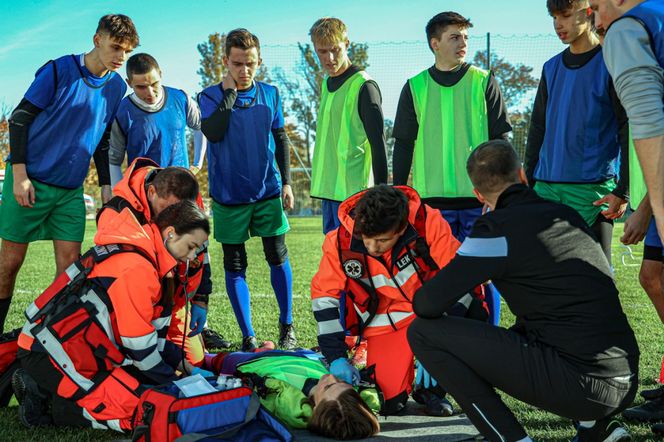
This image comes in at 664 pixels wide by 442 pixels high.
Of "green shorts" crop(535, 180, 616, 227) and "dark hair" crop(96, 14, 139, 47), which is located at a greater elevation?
"dark hair" crop(96, 14, 139, 47)

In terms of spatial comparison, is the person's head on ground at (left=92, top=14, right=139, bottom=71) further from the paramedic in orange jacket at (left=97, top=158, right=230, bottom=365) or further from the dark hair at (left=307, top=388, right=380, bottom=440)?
the dark hair at (left=307, top=388, right=380, bottom=440)

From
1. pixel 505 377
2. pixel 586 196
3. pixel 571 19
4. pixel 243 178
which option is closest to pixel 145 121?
pixel 243 178

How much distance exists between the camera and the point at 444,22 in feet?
14.4

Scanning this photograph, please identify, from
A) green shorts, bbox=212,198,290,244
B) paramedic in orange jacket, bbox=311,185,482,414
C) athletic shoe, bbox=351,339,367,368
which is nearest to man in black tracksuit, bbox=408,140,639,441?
paramedic in orange jacket, bbox=311,185,482,414

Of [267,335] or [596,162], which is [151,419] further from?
[596,162]

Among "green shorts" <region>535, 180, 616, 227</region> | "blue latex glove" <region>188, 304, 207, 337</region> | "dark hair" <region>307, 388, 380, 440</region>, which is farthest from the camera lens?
"blue latex glove" <region>188, 304, 207, 337</region>

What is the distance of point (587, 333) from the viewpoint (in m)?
2.49

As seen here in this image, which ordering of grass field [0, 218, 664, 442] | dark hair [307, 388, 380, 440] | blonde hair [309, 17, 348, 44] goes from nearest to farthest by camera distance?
1. dark hair [307, 388, 380, 440]
2. grass field [0, 218, 664, 442]
3. blonde hair [309, 17, 348, 44]

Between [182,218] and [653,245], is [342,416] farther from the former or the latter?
[653,245]

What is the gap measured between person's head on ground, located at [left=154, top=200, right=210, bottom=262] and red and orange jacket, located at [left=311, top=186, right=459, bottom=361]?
2.21 ft

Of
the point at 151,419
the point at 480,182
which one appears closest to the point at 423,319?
the point at 480,182

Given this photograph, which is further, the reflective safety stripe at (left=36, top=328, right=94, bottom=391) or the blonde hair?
the blonde hair

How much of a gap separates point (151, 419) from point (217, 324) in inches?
109

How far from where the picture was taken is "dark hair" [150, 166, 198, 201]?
3520mm
